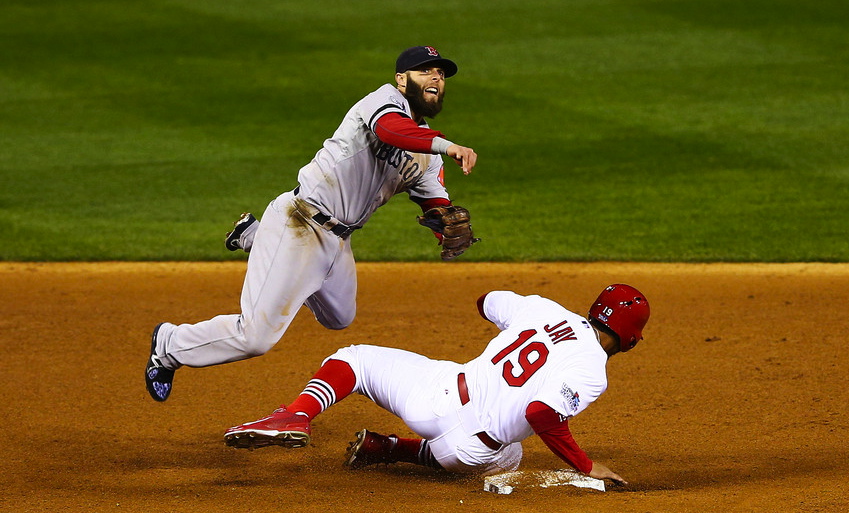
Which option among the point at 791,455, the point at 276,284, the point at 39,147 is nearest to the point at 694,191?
the point at 791,455

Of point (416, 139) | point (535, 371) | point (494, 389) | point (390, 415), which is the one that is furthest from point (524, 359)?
point (390, 415)

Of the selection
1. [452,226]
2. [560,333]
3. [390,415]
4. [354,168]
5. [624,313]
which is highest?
[354,168]

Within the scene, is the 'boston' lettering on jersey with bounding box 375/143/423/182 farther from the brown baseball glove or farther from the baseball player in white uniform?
the baseball player in white uniform

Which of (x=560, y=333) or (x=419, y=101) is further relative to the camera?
(x=419, y=101)

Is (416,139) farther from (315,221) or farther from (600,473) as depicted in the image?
(600,473)

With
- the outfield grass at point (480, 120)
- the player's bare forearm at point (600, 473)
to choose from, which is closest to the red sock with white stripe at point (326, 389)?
the player's bare forearm at point (600, 473)

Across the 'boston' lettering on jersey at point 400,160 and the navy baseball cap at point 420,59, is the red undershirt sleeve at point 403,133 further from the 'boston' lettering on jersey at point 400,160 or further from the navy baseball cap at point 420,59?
the navy baseball cap at point 420,59
